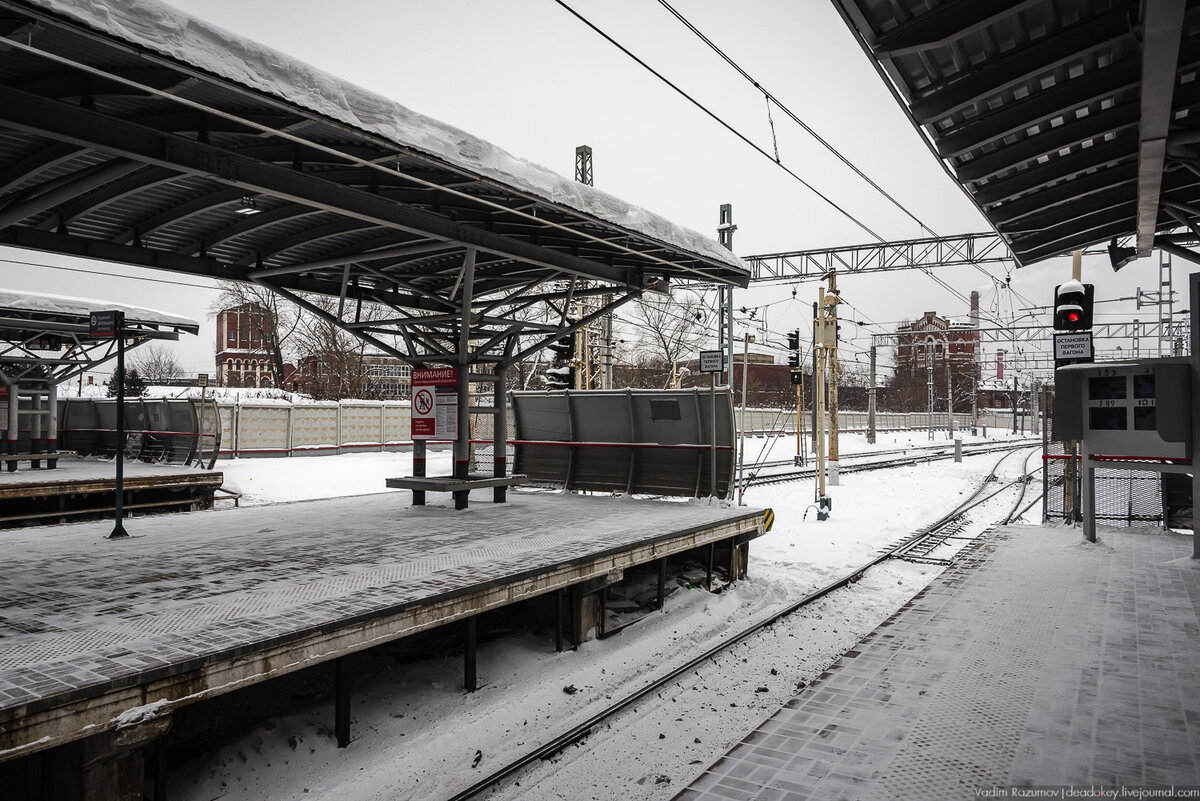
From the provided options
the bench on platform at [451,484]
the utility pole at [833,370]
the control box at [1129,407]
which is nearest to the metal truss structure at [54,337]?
the bench on platform at [451,484]

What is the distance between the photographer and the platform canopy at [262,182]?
460 centimetres

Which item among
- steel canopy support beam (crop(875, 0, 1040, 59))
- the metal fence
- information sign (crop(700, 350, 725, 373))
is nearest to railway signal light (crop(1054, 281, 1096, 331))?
the metal fence

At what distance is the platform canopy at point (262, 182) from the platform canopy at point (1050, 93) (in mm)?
3208

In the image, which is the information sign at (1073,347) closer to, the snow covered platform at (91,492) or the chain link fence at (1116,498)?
the chain link fence at (1116,498)

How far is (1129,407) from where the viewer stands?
32.7 ft

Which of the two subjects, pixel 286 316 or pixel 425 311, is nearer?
pixel 425 311

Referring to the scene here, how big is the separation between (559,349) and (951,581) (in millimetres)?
14581

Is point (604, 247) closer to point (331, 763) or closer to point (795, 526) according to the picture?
point (331, 763)

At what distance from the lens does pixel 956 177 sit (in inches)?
316

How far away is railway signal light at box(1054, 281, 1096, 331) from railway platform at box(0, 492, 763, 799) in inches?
228

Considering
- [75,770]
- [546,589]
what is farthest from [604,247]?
[75,770]

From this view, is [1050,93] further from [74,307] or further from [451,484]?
[74,307]

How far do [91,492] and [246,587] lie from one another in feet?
35.0

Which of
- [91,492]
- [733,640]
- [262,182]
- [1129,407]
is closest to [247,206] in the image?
[262,182]
